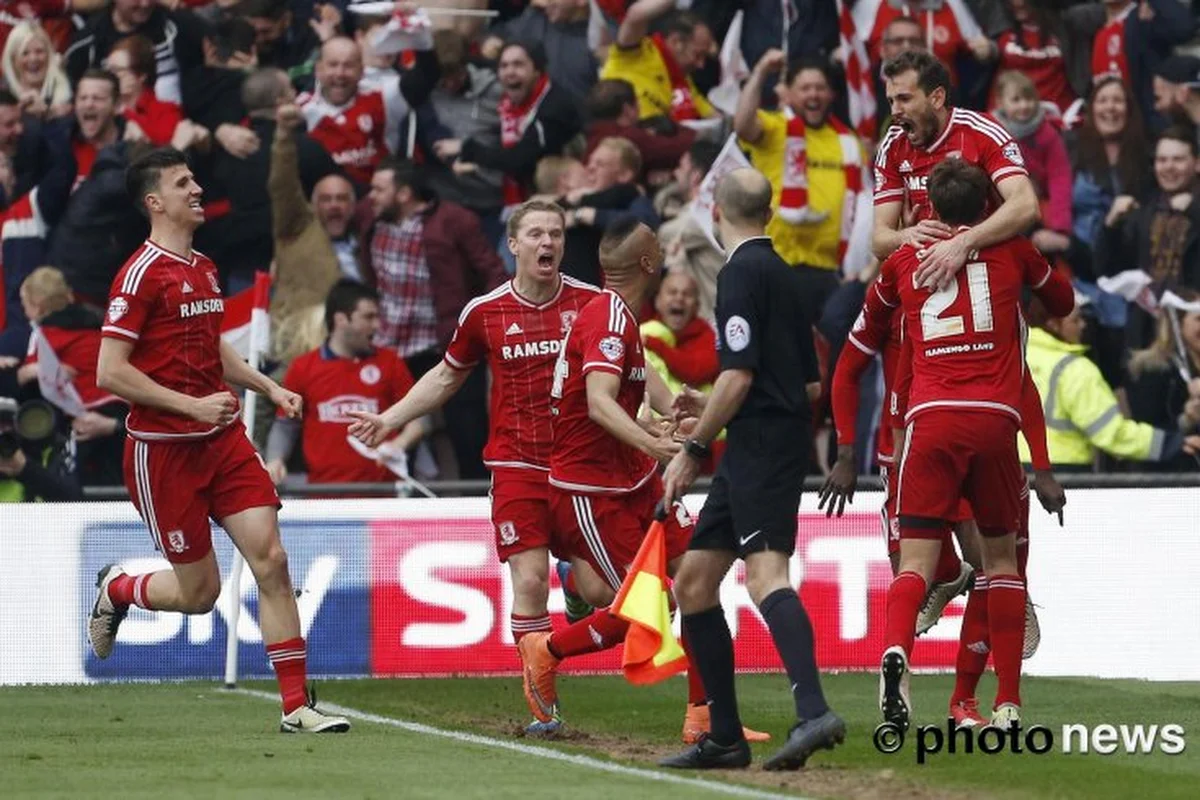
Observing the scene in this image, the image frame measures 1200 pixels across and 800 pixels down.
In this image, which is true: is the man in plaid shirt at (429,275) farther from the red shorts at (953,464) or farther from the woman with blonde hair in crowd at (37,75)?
the red shorts at (953,464)

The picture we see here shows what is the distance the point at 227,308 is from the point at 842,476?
5445mm

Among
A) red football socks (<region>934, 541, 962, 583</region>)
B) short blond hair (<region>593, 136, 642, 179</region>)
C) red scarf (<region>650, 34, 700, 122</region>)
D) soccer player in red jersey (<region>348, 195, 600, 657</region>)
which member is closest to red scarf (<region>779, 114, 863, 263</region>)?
short blond hair (<region>593, 136, 642, 179</region>)

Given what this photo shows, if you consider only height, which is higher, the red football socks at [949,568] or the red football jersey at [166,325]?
the red football jersey at [166,325]

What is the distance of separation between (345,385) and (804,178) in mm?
3511

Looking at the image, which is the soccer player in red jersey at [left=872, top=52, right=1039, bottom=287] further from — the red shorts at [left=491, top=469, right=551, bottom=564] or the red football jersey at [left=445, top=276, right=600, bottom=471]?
the red shorts at [left=491, top=469, right=551, bottom=564]

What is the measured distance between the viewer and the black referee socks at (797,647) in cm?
943

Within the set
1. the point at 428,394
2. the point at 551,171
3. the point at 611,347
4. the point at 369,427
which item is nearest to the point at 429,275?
the point at 551,171

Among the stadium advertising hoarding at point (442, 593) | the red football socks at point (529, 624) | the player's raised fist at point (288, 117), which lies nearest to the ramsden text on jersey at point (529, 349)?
the red football socks at point (529, 624)

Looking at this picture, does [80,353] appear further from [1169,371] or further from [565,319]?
[1169,371]

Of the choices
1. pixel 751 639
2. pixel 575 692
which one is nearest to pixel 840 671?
pixel 751 639

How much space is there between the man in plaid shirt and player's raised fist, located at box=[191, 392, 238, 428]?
5735mm

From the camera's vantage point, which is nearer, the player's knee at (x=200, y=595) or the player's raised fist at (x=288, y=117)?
the player's knee at (x=200, y=595)

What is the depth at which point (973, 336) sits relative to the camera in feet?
34.0

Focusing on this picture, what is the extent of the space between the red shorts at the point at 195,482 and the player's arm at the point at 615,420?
1638mm
